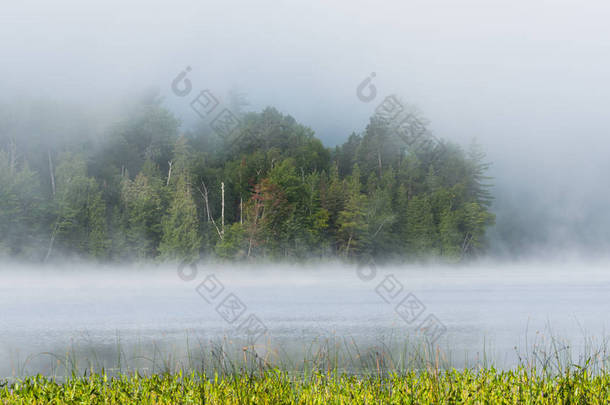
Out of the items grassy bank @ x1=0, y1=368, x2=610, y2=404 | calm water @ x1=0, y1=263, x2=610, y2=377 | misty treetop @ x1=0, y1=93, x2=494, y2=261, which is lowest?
calm water @ x1=0, y1=263, x2=610, y2=377

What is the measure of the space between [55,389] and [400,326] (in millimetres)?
13810

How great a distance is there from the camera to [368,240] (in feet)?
270

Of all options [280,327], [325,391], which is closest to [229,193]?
[280,327]

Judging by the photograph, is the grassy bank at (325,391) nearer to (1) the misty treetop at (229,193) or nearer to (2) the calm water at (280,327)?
(2) the calm water at (280,327)

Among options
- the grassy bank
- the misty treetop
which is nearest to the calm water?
the grassy bank

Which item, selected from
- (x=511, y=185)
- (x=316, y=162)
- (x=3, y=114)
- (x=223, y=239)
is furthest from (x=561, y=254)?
(x=3, y=114)

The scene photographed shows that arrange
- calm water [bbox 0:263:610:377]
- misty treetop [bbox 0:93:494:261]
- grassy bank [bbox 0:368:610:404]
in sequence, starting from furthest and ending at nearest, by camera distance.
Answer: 1. misty treetop [bbox 0:93:494:261]
2. calm water [bbox 0:263:610:377]
3. grassy bank [bbox 0:368:610:404]

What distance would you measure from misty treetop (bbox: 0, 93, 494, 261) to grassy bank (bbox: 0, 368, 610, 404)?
69.4m

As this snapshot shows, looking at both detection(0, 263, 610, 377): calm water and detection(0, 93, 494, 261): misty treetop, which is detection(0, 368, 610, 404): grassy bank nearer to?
detection(0, 263, 610, 377): calm water

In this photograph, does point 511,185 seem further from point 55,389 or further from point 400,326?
point 55,389

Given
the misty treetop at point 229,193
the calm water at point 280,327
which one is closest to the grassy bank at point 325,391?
the calm water at point 280,327

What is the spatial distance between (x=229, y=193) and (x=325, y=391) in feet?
261

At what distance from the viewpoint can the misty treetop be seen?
7969cm

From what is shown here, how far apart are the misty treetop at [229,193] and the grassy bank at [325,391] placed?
6943cm
